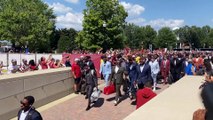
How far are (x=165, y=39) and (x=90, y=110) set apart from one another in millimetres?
97379

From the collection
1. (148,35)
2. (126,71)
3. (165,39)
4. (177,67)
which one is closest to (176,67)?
(177,67)

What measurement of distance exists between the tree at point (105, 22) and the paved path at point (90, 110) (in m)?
43.2

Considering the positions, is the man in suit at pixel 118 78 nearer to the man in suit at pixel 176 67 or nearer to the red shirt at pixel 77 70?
the red shirt at pixel 77 70

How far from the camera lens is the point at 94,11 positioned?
196 ft

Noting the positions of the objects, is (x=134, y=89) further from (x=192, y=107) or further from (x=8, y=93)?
(x=192, y=107)

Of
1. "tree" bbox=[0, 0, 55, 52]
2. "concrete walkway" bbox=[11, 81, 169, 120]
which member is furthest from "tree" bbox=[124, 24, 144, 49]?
"concrete walkway" bbox=[11, 81, 169, 120]

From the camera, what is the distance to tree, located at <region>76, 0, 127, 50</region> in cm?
5806

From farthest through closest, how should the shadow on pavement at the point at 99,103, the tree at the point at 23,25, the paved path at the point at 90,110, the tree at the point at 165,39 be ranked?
the tree at the point at 165,39 → the tree at the point at 23,25 → the shadow on pavement at the point at 99,103 → the paved path at the point at 90,110

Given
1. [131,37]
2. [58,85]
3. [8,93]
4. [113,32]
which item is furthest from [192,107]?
[131,37]

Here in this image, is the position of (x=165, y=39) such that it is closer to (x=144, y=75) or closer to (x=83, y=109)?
(x=144, y=75)

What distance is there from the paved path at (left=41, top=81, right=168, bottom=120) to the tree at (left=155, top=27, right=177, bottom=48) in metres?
93.9

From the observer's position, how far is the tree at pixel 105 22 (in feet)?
190

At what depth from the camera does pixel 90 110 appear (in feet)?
42.8

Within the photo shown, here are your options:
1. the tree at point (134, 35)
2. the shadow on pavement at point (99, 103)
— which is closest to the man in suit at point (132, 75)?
the shadow on pavement at point (99, 103)
